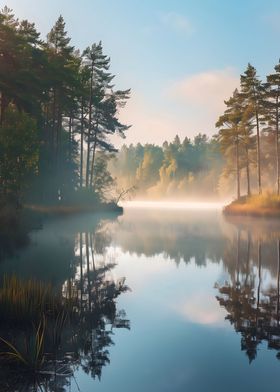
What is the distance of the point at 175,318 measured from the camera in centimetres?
945

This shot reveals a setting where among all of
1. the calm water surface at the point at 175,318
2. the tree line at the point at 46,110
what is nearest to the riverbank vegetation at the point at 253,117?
the tree line at the point at 46,110

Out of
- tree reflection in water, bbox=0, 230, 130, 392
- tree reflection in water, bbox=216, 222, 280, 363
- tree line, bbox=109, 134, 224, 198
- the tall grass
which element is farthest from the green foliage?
tree line, bbox=109, 134, 224, 198

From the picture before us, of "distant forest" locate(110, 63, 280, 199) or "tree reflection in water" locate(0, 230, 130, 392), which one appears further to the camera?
"distant forest" locate(110, 63, 280, 199)

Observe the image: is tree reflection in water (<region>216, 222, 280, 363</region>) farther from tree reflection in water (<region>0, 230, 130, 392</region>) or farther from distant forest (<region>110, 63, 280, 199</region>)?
distant forest (<region>110, 63, 280, 199</region>)

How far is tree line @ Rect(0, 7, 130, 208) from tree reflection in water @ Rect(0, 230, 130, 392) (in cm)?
1865

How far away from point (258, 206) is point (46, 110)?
96.8 feet

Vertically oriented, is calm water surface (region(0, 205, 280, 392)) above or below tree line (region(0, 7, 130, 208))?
below

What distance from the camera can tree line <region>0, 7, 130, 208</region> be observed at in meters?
29.1

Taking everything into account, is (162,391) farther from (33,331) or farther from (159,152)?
(159,152)

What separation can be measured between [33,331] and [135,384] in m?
2.65

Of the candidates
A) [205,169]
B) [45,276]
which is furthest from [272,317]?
[205,169]

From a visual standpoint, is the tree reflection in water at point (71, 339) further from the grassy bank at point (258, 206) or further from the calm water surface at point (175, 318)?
the grassy bank at point (258, 206)

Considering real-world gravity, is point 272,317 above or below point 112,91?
below

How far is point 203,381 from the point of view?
6184mm
